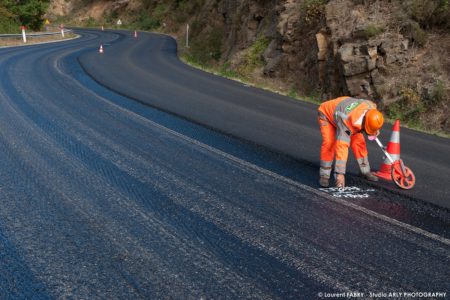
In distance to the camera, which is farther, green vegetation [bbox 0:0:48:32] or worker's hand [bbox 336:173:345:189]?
green vegetation [bbox 0:0:48:32]

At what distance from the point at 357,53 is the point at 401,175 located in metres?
7.77

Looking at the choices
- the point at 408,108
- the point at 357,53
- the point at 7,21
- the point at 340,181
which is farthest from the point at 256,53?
the point at 7,21

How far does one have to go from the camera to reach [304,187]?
5.30m

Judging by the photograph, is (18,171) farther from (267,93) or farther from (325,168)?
(267,93)

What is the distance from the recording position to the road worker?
5.08m

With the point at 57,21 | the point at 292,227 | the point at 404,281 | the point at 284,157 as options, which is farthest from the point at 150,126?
the point at 57,21

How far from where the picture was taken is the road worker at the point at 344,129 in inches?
200

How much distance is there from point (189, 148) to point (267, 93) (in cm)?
685

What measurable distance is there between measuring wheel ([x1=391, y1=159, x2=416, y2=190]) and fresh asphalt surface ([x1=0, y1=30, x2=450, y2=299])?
134 millimetres

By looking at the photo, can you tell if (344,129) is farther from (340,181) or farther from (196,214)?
(196,214)

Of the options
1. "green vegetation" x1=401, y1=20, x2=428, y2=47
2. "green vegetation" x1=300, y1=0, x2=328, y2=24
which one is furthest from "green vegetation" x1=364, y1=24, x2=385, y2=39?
"green vegetation" x1=300, y1=0, x2=328, y2=24

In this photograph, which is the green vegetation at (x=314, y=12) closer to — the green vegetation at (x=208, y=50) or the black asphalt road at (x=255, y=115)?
the black asphalt road at (x=255, y=115)

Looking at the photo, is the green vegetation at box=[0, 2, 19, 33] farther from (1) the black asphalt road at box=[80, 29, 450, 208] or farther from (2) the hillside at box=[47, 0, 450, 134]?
(2) the hillside at box=[47, 0, 450, 134]

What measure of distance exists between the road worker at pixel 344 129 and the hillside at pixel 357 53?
5567 millimetres
